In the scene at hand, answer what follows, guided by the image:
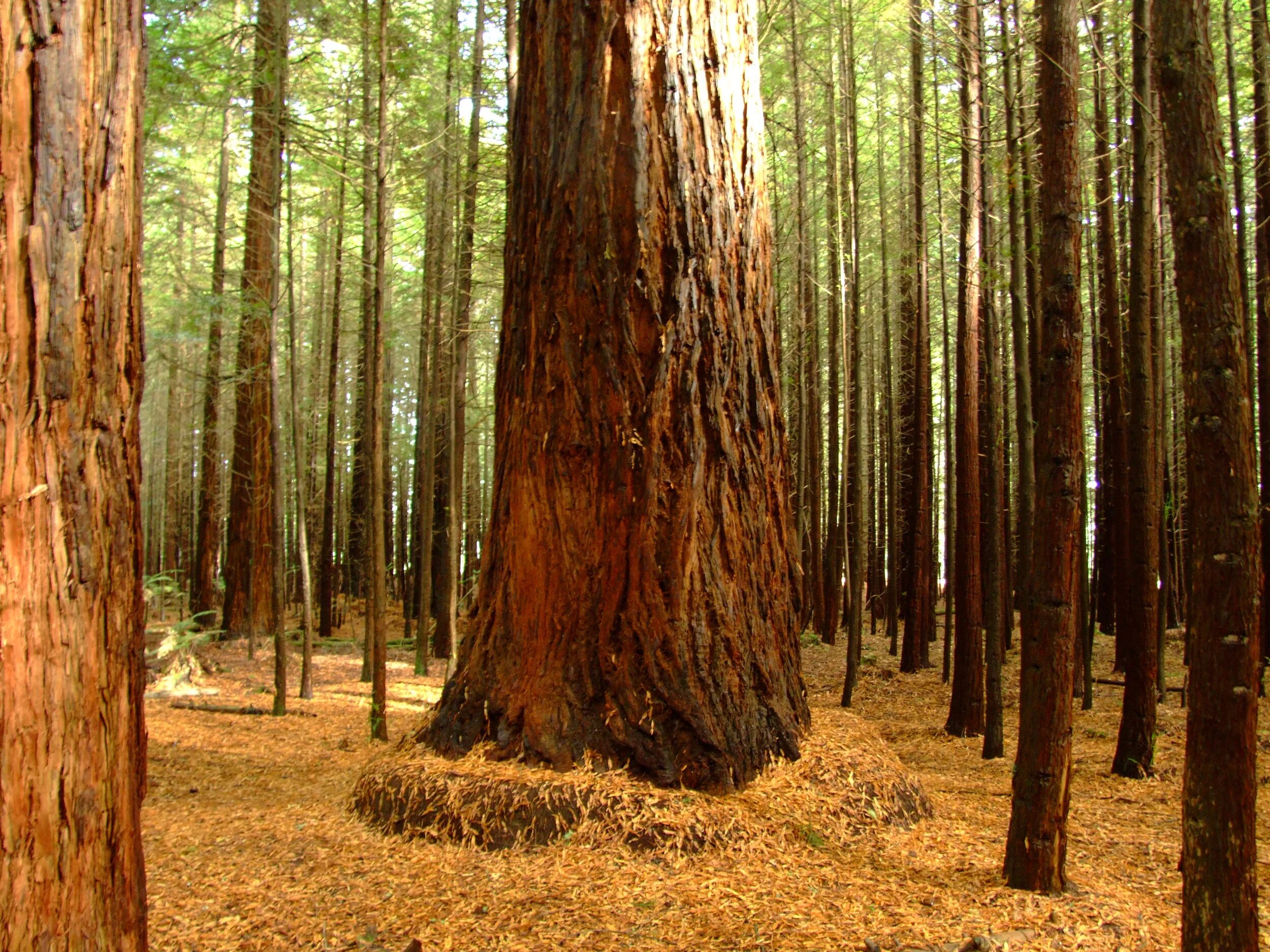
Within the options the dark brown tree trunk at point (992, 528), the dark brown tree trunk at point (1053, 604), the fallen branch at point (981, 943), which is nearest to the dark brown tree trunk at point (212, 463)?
the dark brown tree trunk at point (992, 528)

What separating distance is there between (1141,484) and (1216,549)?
4.92 metres

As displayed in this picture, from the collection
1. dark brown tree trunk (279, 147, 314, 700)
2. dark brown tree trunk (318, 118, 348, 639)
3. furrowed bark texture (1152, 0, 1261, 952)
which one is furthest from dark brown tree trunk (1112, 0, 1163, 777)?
dark brown tree trunk (318, 118, 348, 639)

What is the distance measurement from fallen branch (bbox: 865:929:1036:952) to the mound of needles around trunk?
39.5 inches

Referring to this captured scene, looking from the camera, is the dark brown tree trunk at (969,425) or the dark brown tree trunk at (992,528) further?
the dark brown tree trunk at (969,425)

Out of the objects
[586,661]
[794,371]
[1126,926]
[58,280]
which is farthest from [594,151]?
[794,371]

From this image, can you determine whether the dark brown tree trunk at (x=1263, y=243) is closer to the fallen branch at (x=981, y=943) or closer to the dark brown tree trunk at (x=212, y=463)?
the fallen branch at (x=981, y=943)

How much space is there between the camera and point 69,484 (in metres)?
1.81

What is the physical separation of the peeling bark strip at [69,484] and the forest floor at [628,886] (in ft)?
4.99

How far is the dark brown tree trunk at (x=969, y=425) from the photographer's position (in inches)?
321

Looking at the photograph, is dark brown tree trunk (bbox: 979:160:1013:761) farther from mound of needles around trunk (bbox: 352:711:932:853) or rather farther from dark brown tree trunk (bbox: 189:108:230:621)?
dark brown tree trunk (bbox: 189:108:230:621)

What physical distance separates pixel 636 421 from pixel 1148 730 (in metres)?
4.79

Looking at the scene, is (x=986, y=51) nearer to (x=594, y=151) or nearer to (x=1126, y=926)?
(x=594, y=151)

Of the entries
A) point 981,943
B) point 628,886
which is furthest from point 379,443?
point 981,943

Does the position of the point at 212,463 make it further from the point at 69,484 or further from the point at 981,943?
the point at 981,943
